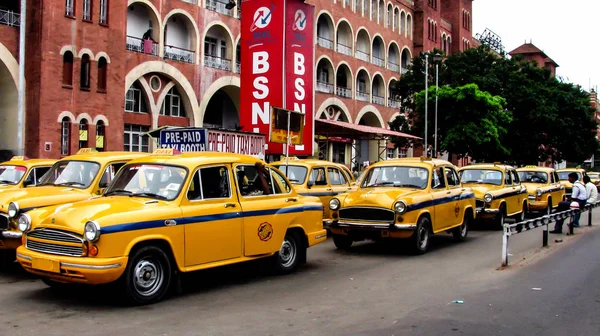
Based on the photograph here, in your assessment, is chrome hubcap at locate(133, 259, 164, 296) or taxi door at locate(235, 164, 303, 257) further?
taxi door at locate(235, 164, 303, 257)

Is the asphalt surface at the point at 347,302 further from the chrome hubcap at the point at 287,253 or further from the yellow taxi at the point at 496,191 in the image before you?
the yellow taxi at the point at 496,191

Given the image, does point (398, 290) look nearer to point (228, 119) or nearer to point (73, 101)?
point (73, 101)

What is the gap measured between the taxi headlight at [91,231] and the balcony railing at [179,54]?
26.6 metres

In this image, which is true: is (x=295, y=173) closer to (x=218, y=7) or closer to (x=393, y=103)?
(x=218, y=7)

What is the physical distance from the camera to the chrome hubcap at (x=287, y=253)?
9691mm

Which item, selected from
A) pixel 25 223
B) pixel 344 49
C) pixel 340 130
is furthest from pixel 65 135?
pixel 344 49

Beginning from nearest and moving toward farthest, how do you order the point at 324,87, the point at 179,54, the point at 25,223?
the point at 25,223 < the point at 179,54 < the point at 324,87

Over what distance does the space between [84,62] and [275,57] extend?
11363 mm

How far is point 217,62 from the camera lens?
35938 mm

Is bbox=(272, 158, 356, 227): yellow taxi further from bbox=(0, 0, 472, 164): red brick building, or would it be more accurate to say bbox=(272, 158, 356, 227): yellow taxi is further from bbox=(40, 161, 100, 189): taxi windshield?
bbox=(0, 0, 472, 164): red brick building

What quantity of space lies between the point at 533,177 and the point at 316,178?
35.4 feet

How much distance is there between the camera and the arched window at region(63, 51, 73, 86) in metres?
27.0

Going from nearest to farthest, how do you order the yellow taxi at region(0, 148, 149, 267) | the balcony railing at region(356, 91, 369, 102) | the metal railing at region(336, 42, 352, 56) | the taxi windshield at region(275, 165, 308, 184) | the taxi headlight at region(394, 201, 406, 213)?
the yellow taxi at region(0, 148, 149, 267)
the taxi headlight at region(394, 201, 406, 213)
the taxi windshield at region(275, 165, 308, 184)
the metal railing at region(336, 42, 352, 56)
the balcony railing at region(356, 91, 369, 102)

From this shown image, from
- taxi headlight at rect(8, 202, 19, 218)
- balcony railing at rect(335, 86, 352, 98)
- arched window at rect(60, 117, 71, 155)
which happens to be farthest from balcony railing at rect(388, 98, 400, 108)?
taxi headlight at rect(8, 202, 19, 218)
